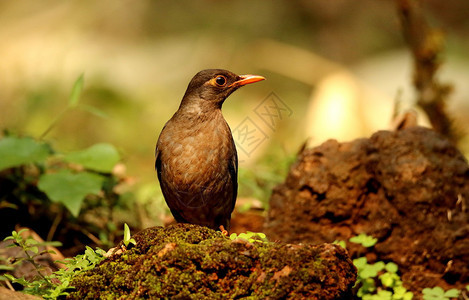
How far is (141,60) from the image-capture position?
15.1m

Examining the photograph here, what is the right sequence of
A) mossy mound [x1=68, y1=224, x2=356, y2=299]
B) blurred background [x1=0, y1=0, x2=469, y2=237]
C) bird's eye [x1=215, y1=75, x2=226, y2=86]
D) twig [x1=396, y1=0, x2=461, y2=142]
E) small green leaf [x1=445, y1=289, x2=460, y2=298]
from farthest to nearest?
blurred background [x1=0, y1=0, x2=469, y2=237] < twig [x1=396, y1=0, x2=461, y2=142] < bird's eye [x1=215, y1=75, x2=226, y2=86] < small green leaf [x1=445, y1=289, x2=460, y2=298] < mossy mound [x1=68, y1=224, x2=356, y2=299]

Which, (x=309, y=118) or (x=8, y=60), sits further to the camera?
(x=8, y=60)

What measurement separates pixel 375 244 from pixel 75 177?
2815mm

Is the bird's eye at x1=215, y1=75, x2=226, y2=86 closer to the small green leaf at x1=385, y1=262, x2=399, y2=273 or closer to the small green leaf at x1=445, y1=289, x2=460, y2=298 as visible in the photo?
the small green leaf at x1=385, y1=262, x2=399, y2=273

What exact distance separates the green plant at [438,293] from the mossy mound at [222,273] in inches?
42.2

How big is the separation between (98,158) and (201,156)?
68.1 inches

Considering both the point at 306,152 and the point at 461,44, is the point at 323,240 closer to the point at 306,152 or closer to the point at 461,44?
the point at 306,152

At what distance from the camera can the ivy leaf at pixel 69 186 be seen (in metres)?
5.03

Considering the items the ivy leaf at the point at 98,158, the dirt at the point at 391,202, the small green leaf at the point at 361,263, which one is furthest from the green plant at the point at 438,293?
the ivy leaf at the point at 98,158

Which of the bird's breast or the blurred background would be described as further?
the blurred background

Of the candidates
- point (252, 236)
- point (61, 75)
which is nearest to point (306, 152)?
point (252, 236)

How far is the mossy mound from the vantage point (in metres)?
3.17

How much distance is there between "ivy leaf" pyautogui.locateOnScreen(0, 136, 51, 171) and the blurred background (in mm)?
3239

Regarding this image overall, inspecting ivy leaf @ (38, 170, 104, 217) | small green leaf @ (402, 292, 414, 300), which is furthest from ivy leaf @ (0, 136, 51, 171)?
small green leaf @ (402, 292, 414, 300)
